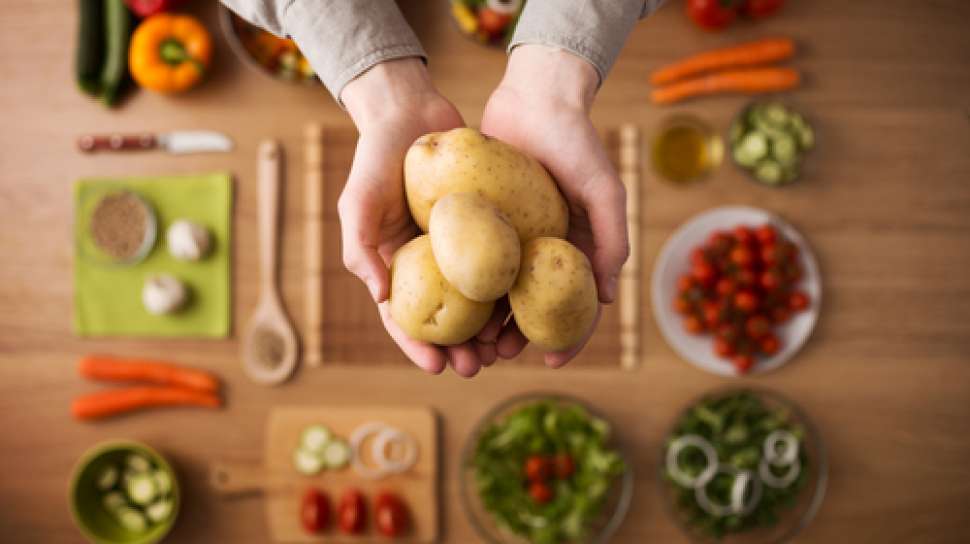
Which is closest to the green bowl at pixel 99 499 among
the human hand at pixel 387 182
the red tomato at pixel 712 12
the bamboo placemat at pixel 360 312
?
the bamboo placemat at pixel 360 312

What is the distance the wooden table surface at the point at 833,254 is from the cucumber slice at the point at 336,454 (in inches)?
4.4

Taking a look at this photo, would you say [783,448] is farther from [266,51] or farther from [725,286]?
[266,51]

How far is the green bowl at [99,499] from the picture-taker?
1693 mm

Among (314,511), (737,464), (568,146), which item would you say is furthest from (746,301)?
(314,511)

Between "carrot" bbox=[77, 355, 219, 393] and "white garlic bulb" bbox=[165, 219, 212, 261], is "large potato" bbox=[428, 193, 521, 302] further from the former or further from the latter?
"carrot" bbox=[77, 355, 219, 393]

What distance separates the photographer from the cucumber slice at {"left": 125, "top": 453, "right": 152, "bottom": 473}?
5.69 feet

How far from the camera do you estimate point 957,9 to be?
1.65 metres

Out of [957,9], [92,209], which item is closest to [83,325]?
[92,209]

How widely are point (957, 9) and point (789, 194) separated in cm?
60

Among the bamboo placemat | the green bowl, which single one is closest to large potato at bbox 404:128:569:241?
the bamboo placemat

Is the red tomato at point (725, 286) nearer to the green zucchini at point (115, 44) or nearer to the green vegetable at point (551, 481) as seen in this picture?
the green vegetable at point (551, 481)

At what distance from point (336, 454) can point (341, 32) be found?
106 centimetres

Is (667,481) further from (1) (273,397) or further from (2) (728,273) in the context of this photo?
(1) (273,397)

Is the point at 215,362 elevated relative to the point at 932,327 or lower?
lower
